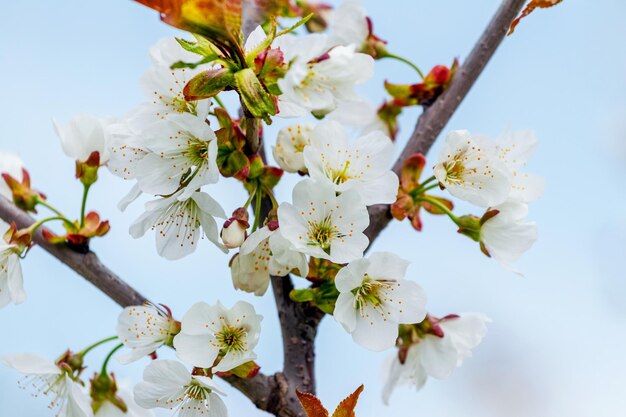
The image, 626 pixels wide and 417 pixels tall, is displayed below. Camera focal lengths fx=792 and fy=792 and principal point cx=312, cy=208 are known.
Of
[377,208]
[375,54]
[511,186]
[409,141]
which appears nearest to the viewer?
[511,186]

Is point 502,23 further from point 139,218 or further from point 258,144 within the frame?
point 139,218

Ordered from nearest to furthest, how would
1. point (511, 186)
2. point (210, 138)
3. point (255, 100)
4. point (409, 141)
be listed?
point (255, 100), point (210, 138), point (511, 186), point (409, 141)

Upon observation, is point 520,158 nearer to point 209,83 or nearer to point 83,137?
point 209,83

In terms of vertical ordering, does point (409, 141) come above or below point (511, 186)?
below

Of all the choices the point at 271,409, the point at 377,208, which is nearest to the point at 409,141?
the point at 377,208

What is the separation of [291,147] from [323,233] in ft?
0.63

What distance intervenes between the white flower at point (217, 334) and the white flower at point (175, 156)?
0.52 feet

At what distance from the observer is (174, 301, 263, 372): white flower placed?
971 millimetres

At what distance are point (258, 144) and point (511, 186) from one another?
348 mm

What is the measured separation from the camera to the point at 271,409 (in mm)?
1108

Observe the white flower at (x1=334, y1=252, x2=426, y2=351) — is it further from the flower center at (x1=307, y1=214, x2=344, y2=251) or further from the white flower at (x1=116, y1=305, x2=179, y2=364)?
the white flower at (x1=116, y1=305, x2=179, y2=364)

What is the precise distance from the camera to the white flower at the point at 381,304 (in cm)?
96

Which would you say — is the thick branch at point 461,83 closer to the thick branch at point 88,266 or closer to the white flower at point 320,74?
the white flower at point 320,74

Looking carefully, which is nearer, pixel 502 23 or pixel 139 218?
pixel 139 218
